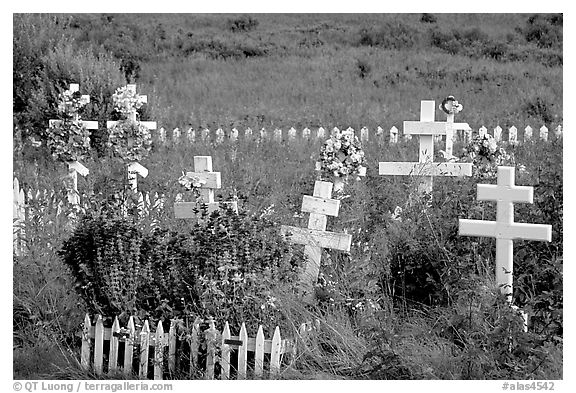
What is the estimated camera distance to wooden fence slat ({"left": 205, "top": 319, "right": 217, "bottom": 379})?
4.62 metres

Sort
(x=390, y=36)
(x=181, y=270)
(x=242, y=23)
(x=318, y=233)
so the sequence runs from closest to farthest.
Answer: (x=181, y=270) → (x=318, y=233) → (x=390, y=36) → (x=242, y=23)

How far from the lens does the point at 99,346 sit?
4.85 m

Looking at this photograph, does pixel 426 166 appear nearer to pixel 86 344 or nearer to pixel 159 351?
pixel 159 351

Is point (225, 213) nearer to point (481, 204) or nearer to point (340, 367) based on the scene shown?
point (340, 367)

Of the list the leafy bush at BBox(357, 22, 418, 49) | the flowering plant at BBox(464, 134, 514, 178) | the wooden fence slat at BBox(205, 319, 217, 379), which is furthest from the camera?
the leafy bush at BBox(357, 22, 418, 49)

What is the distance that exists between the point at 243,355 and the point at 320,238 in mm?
1050

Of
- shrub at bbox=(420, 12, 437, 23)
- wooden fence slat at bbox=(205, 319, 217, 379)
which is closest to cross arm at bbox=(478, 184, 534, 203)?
wooden fence slat at bbox=(205, 319, 217, 379)

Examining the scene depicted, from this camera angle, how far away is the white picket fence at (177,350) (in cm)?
Answer: 467

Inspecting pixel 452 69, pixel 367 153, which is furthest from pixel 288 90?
pixel 367 153

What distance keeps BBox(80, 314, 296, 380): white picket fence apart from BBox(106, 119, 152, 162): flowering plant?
303cm

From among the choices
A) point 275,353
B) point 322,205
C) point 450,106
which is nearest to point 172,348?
point 275,353

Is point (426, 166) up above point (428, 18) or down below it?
below

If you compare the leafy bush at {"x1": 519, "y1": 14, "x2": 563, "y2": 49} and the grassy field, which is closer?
the grassy field

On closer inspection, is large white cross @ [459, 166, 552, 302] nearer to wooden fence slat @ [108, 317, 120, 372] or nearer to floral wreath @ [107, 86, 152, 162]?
wooden fence slat @ [108, 317, 120, 372]
